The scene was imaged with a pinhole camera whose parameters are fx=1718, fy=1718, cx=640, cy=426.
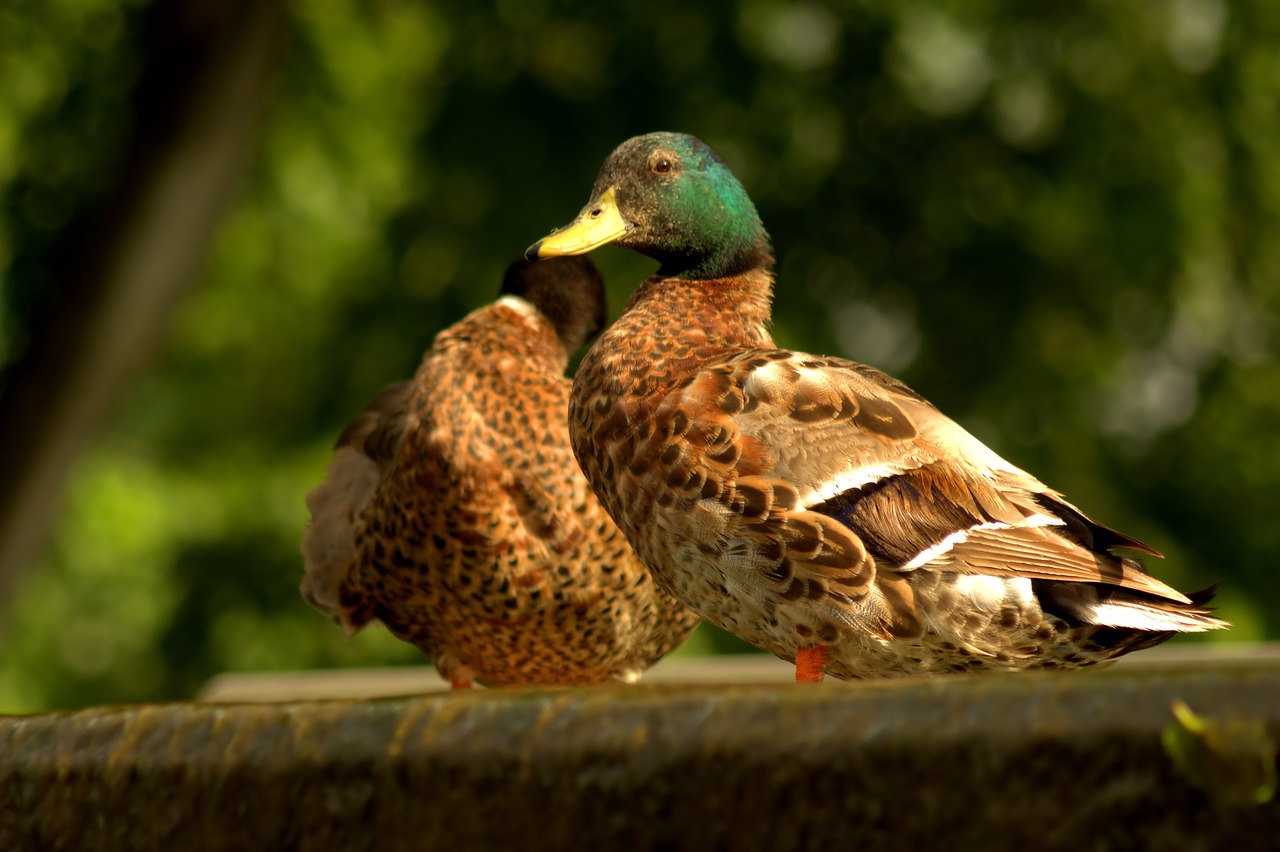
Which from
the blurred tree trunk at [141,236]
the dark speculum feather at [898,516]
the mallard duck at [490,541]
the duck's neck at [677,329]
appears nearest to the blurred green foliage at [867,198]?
the blurred tree trunk at [141,236]

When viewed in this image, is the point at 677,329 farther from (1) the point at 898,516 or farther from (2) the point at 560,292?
(2) the point at 560,292

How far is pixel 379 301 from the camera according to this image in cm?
988

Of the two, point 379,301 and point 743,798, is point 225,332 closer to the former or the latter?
point 379,301

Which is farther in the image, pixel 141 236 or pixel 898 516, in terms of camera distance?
pixel 141 236

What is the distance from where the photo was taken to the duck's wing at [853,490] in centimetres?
261

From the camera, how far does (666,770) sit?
5.86 feet

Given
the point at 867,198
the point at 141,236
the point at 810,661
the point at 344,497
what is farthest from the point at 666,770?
the point at 867,198

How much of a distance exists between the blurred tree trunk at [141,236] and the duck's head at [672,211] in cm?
533

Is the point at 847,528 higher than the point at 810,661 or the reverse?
higher

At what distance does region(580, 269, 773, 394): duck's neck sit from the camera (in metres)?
2.86

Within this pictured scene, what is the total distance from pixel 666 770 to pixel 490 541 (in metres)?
1.58

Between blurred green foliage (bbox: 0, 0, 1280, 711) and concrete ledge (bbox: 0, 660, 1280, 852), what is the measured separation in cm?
671

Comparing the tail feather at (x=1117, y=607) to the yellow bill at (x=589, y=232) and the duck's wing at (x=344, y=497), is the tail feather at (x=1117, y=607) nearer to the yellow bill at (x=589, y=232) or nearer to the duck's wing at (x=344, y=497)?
the yellow bill at (x=589, y=232)

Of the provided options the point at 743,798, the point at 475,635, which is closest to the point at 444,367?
the point at 475,635
